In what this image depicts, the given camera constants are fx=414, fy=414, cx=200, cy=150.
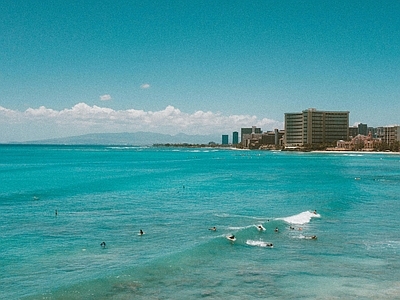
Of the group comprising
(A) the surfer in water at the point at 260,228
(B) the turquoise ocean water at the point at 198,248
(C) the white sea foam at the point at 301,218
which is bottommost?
(B) the turquoise ocean water at the point at 198,248

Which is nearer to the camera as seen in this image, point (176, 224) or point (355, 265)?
point (355, 265)

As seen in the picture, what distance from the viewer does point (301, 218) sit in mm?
45812

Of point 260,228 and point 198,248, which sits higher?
point 260,228

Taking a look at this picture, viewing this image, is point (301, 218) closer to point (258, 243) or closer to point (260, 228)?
point (260, 228)

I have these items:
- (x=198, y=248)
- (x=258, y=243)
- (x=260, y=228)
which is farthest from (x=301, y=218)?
(x=198, y=248)

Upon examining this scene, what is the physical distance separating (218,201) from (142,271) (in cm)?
3290

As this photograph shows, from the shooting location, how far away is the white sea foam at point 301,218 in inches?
1727

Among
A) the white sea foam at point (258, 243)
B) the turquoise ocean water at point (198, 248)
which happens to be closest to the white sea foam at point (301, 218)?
the turquoise ocean water at point (198, 248)

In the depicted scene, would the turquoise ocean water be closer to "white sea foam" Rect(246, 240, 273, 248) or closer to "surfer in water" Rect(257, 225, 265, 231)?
"white sea foam" Rect(246, 240, 273, 248)

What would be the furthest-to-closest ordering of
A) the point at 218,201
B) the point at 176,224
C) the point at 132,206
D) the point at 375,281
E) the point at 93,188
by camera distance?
1. the point at 93,188
2. the point at 218,201
3. the point at 132,206
4. the point at 176,224
5. the point at 375,281

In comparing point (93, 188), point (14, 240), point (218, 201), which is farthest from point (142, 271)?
point (93, 188)

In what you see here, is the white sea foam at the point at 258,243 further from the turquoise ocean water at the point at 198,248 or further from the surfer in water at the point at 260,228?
the surfer in water at the point at 260,228

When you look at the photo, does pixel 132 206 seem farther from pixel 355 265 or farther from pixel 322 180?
pixel 322 180

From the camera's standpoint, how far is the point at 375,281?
1015 inches
